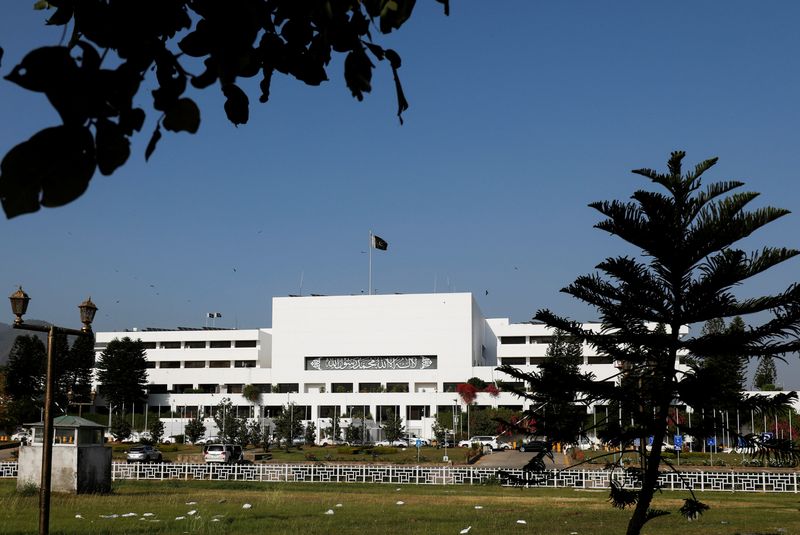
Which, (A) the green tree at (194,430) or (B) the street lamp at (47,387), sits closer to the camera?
(B) the street lamp at (47,387)

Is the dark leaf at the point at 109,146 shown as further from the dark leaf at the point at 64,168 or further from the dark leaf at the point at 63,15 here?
the dark leaf at the point at 63,15

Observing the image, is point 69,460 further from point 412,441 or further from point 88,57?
point 412,441

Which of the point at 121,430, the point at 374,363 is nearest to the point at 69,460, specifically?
the point at 121,430

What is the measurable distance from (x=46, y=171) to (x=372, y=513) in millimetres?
18120

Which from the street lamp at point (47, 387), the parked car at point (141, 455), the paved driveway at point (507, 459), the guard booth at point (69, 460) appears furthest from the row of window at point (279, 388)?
the street lamp at point (47, 387)

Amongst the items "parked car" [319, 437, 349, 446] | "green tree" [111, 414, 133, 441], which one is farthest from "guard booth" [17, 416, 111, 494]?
"parked car" [319, 437, 349, 446]

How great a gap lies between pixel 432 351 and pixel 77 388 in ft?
111

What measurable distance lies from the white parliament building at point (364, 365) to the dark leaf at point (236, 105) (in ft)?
249

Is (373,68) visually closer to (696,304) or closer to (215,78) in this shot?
(215,78)

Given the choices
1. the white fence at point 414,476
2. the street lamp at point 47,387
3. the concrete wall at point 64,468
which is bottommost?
the white fence at point 414,476

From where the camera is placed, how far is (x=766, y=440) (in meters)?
7.66

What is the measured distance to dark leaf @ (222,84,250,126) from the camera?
3018mm

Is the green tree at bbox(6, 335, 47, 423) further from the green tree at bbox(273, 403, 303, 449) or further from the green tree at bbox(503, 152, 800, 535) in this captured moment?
the green tree at bbox(503, 152, 800, 535)

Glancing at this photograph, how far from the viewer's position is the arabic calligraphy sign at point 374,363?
84500 mm
